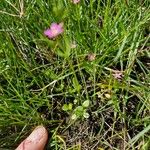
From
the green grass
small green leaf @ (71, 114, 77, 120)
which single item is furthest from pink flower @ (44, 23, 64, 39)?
small green leaf @ (71, 114, 77, 120)

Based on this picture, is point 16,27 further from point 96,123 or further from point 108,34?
point 96,123

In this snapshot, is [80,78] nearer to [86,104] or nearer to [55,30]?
[86,104]

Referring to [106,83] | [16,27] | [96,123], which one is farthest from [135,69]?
[16,27]

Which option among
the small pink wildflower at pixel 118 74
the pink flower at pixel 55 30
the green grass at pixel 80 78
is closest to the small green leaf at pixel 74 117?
the green grass at pixel 80 78

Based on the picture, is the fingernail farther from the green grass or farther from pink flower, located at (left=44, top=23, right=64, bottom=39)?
pink flower, located at (left=44, top=23, right=64, bottom=39)

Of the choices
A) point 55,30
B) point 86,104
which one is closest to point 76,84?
point 86,104

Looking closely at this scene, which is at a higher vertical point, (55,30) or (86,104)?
(55,30)
